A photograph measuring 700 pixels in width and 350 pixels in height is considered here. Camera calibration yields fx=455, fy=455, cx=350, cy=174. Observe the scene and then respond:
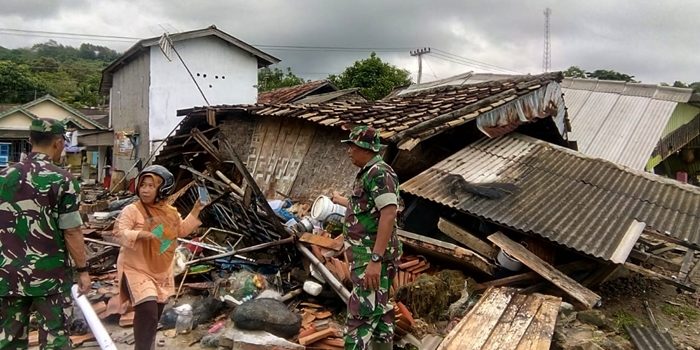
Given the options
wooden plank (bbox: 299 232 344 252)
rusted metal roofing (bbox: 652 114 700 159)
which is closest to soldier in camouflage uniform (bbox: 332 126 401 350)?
wooden plank (bbox: 299 232 344 252)

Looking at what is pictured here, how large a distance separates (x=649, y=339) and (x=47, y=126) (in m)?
5.67

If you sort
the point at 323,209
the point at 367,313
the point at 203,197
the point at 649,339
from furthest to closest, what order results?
the point at 323,209, the point at 203,197, the point at 649,339, the point at 367,313

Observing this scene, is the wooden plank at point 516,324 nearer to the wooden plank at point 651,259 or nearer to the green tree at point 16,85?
the wooden plank at point 651,259

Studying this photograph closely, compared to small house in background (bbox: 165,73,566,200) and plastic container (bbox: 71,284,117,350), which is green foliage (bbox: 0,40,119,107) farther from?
plastic container (bbox: 71,284,117,350)

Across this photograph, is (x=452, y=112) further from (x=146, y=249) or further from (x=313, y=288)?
→ (x=146, y=249)

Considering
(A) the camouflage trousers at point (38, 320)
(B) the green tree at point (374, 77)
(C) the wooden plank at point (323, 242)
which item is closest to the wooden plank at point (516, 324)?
(C) the wooden plank at point (323, 242)

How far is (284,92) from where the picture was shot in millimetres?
20016

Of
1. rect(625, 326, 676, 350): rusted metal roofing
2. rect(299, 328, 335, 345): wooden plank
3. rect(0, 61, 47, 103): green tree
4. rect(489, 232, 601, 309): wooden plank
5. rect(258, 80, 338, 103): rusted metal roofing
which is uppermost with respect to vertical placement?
rect(0, 61, 47, 103): green tree

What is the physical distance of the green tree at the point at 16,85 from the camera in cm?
3488

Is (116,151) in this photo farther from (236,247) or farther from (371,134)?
(371,134)

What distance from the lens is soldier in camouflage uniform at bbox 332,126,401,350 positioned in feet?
10.5

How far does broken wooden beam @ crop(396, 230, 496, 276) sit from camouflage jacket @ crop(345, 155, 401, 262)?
2378mm

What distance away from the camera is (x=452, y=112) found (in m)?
7.35

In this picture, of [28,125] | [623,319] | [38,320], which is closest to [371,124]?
[623,319]
